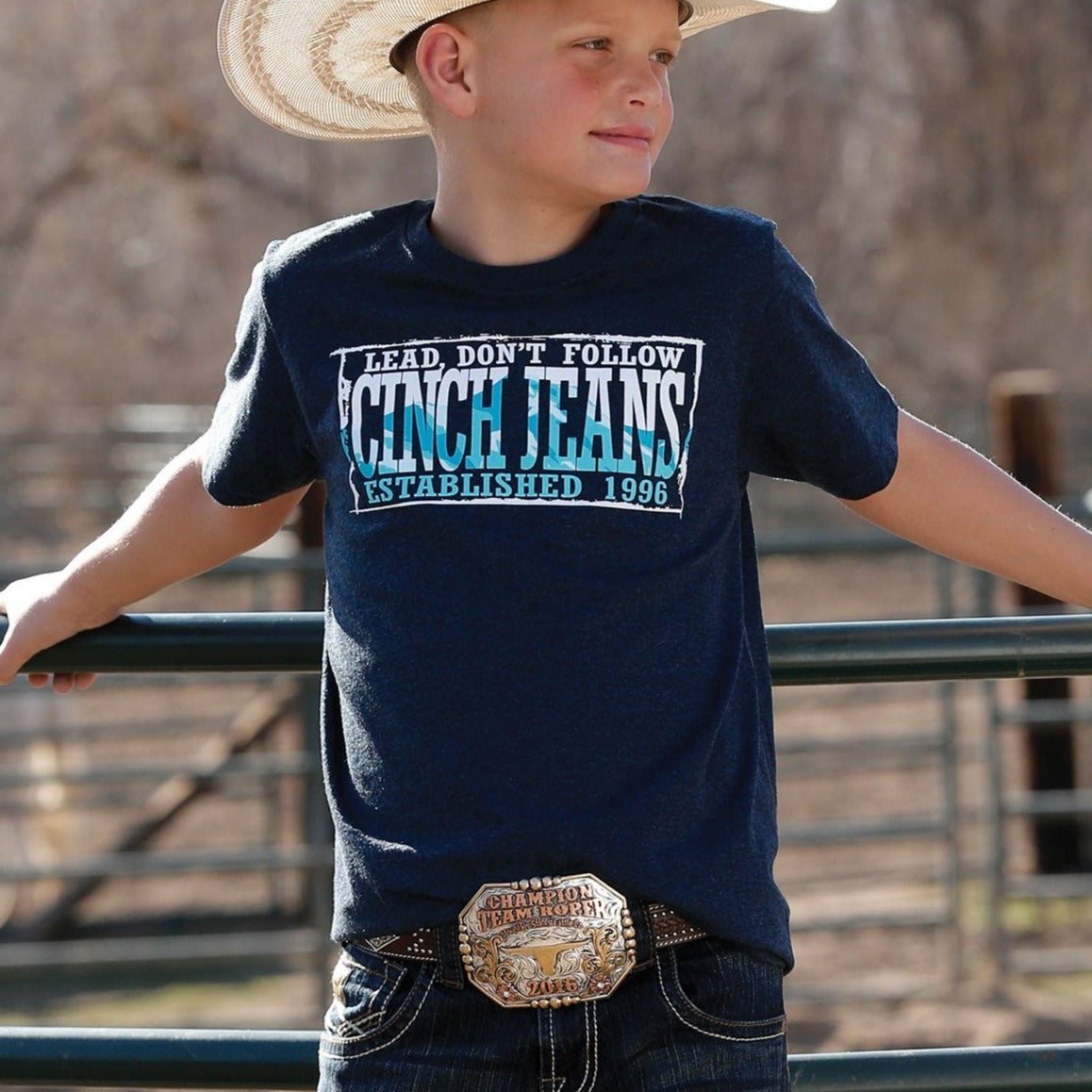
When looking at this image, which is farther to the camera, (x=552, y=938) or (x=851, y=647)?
(x=851, y=647)

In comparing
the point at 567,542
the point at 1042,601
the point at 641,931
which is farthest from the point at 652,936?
the point at 1042,601

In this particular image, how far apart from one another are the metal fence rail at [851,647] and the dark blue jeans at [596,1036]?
291 mm

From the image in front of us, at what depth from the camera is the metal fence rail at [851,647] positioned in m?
1.68

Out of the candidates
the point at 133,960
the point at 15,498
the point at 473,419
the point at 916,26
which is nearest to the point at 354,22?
the point at 473,419

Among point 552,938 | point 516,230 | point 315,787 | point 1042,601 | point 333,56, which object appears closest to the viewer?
point 552,938

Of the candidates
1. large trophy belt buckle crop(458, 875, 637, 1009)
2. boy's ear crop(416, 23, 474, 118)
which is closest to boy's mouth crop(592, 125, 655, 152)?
boy's ear crop(416, 23, 474, 118)

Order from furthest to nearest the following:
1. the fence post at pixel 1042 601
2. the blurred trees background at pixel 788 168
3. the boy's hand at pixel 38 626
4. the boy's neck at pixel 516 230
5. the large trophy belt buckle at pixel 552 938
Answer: the blurred trees background at pixel 788 168 → the fence post at pixel 1042 601 → the boy's hand at pixel 38 626 → the boy's neck at pixel 516 230 → the large trophy belt buckle at pixel 552 938

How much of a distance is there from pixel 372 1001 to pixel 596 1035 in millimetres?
186

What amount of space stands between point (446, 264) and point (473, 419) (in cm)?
14

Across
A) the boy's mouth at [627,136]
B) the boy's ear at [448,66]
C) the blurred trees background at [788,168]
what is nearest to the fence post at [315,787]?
the boy's ear at [448,66]

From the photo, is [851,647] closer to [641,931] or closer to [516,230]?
[641,931]

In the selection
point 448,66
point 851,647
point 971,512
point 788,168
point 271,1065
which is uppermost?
point 788,168

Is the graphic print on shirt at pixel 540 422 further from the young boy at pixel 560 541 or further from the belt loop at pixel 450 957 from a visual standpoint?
the belt loop at pixel 450 957

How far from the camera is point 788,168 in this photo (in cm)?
1941
